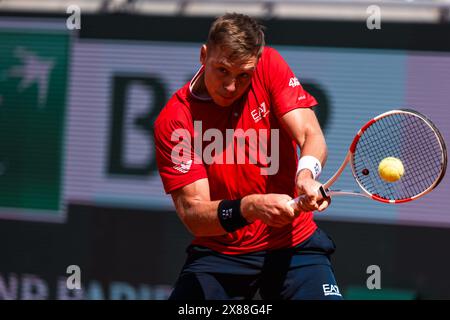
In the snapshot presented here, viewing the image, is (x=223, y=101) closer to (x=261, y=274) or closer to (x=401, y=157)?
(x=261, y=274)

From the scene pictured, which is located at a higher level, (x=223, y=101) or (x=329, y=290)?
(x=223, y=101)

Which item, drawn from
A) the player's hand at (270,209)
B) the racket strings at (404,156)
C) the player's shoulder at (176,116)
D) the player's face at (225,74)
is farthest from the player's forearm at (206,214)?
the racket strings at (404,156)

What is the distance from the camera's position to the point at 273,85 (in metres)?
3.67

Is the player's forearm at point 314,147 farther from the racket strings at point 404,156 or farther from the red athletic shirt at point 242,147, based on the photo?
the racket strings at point 404,156

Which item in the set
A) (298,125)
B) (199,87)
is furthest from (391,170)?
(199,87)

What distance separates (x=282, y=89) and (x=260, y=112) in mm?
136

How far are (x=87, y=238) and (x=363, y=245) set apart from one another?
1.86 m

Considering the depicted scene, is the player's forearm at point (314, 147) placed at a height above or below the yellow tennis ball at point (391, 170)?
above

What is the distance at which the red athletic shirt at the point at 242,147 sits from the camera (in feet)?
11.9

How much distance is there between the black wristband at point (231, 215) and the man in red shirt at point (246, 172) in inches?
Result: 6.0

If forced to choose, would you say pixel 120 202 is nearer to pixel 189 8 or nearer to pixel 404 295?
pixel 189 8

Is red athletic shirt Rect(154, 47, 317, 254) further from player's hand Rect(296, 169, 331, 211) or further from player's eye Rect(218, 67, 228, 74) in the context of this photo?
player's hand Rect(296, 169, 331, 211)

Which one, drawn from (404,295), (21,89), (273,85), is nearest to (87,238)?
(21,89)

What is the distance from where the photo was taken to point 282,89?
3.65 m
